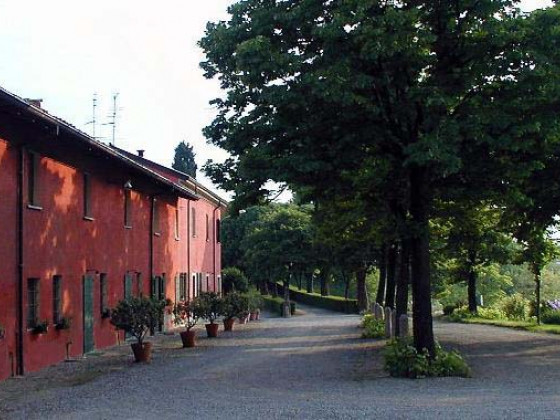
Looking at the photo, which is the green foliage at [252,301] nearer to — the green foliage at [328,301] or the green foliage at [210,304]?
the green foliage at [210,304]

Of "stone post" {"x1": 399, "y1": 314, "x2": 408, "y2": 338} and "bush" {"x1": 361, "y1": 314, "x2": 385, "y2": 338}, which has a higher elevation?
"stone post" {"x1": 399, "y1": 314, "x2": 408, "y2": 338}

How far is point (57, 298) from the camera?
848 inches

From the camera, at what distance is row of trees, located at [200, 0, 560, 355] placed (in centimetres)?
1557

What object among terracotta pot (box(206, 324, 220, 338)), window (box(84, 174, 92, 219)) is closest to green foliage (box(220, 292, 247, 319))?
terracotta pot (box(206, 324, 220, 338))

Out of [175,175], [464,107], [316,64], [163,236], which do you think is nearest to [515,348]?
[464,107]

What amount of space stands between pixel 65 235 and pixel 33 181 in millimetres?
2504

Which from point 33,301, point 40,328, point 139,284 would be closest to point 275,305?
point 139,284

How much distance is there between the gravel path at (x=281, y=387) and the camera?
12008 mm

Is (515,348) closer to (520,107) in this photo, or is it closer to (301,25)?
(520,107)

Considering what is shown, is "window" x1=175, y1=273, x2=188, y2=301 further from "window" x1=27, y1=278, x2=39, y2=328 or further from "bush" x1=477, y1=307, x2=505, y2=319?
"window" x1=27, y1=278, x2=39, y2=328

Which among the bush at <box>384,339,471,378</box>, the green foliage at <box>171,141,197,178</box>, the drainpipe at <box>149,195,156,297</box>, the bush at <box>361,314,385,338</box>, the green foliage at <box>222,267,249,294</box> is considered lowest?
the bush at <box>361,314,385,338</box>

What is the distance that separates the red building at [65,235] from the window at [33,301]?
24 mm

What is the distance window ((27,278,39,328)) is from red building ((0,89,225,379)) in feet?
0.08

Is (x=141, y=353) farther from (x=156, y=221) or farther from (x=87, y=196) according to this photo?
(x=156, y=221)
